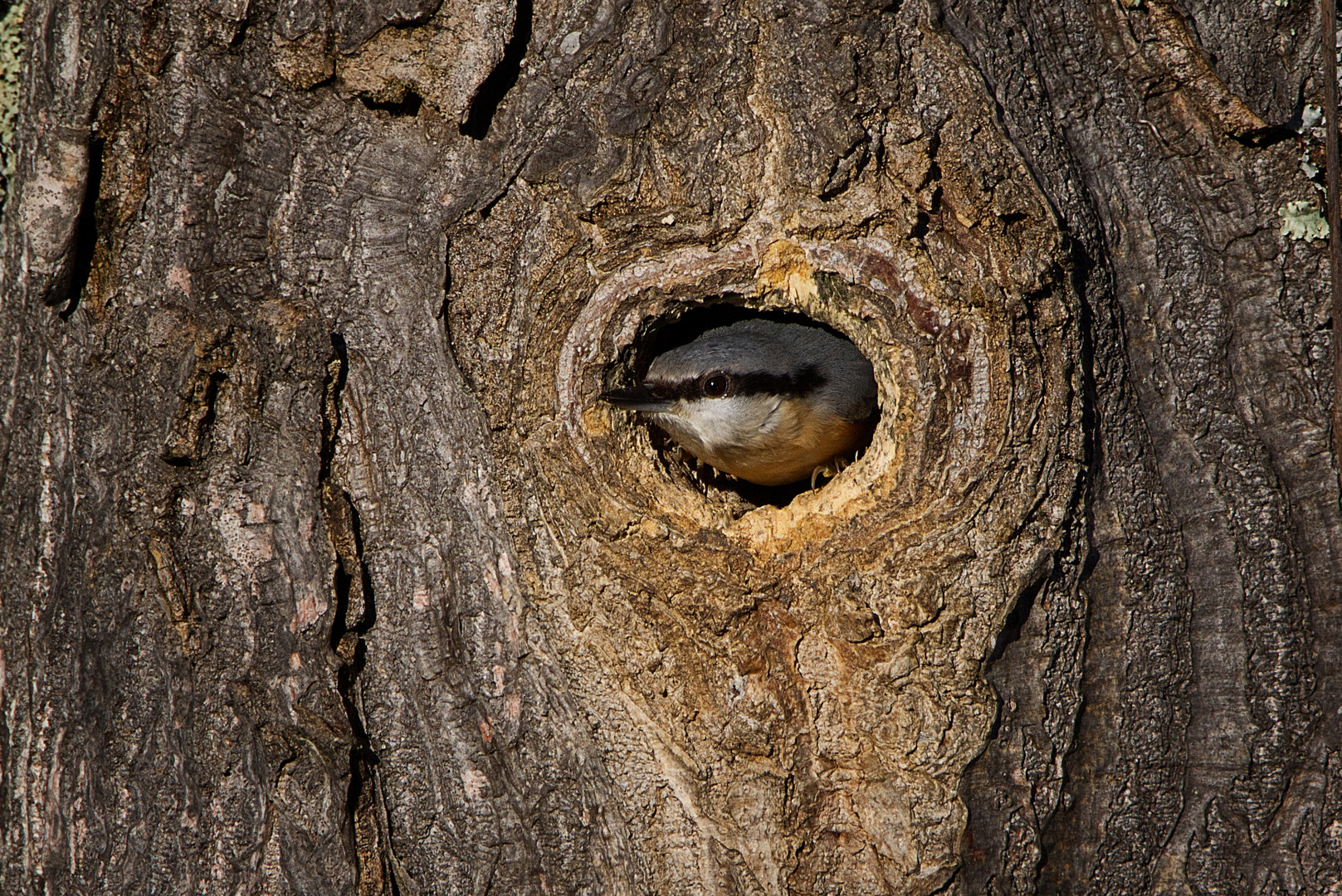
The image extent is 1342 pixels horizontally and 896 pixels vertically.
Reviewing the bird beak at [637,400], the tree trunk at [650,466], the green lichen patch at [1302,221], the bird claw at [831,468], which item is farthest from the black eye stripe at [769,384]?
the green lichen patch at [1302,221]

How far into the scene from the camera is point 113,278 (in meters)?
2.41

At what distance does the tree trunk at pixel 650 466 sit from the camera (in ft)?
Result: 6.98

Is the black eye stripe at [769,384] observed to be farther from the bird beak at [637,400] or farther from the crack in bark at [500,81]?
the crack in bark at [500,81]

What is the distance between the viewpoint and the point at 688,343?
9.77ft

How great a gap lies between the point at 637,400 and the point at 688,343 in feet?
1.75

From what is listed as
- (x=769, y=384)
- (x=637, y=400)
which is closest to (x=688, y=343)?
(x=769, y=384)

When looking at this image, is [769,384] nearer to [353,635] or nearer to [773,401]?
[773,401]

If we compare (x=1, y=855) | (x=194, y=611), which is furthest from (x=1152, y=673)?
(x=1, y=855)

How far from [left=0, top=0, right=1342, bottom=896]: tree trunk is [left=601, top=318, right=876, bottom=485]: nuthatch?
1.71 feet

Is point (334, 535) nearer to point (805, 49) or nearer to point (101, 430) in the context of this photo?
point (101, 430)

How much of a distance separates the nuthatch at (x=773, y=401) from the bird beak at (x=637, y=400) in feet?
0.75

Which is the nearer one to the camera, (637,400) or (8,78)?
(637,400)

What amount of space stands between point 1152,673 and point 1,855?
2.69 meters

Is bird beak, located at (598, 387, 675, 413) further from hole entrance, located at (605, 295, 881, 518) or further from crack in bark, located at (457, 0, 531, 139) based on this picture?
crack in bark, located at (457, 0, 531, 139)
